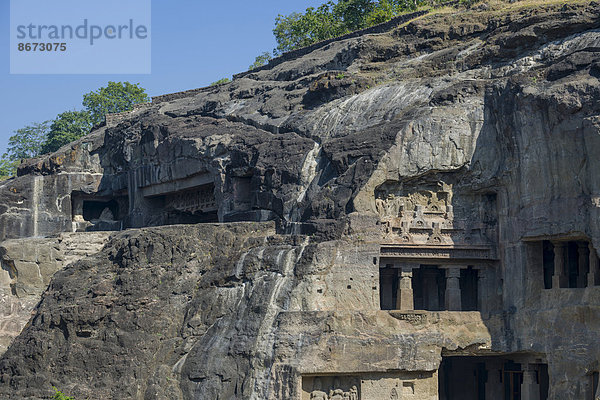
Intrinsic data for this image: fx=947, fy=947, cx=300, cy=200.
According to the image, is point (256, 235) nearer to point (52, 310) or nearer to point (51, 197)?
point (52, 310)

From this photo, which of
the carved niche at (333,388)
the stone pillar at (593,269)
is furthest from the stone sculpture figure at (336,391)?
the stone pillar at (593,269)

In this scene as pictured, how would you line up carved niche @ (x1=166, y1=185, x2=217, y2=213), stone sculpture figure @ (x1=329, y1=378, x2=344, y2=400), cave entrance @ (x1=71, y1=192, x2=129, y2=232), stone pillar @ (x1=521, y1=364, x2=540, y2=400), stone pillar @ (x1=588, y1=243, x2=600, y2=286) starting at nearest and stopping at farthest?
1. stone sculpture figure @ (x1=329, y1=378, x2=344, y2=400)
2. stone pillar @ (x1=588, y1=243, x2=600, y2=286)
3. stone pillar @ (x1=521, y1=364, x2=540, y2=400)
4. carved niche @ (x1=166, y1=185, x2=217, y2=213)
5. cave entrance @ (x1=71, y1=192, x2=129, y2=232)

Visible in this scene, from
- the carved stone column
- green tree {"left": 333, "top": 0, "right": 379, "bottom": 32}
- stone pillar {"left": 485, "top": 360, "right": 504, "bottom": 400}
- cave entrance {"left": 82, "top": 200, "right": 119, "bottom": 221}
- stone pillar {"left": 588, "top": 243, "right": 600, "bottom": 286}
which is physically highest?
green tree {"left": 333, "top": 0, "right": 379, "bottom": 32}

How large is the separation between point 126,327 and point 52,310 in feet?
7.16

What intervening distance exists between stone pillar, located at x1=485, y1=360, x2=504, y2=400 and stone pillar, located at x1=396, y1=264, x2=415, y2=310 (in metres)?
3.18

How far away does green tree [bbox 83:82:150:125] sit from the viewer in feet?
195

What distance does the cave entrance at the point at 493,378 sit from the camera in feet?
81.5

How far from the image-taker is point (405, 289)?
1008 inches

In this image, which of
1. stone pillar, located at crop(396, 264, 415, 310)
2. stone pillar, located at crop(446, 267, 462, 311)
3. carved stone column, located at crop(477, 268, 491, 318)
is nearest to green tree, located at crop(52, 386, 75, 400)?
stone pillar, located at crop(396, 264, 415, 310)

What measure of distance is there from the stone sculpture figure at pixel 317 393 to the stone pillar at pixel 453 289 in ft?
15.8

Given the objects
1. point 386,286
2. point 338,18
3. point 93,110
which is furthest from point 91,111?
point 386,286

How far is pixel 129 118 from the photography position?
37625 millimetres

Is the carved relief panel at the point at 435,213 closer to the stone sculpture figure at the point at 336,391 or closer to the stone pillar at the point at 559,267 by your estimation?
the stone pillar at the point at 559,267

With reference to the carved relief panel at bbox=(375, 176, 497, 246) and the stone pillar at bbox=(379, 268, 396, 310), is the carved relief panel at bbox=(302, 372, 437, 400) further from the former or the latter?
the carved relief panel at bbox=(375, 176, 497, 246)
